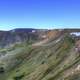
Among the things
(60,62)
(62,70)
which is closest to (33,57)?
(60,62)

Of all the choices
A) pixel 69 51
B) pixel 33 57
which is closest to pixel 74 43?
pixel 69 51

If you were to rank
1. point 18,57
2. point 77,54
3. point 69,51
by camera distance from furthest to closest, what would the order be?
point 18,57 → point 69,51 → point 77,54

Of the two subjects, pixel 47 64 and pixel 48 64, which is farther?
pixel 47 64

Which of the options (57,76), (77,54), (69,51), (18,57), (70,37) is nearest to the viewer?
(57,76)

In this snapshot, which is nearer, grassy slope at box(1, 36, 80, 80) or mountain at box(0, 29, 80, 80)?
mountain at box(0, 29, 80, 80)

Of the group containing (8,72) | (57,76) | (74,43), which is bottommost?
(8,72)

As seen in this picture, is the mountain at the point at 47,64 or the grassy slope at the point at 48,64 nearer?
the mountain at the point at 47,64

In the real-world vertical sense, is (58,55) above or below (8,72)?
above

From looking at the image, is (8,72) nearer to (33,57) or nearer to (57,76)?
(33,57)

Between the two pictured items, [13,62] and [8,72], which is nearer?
[8,72]

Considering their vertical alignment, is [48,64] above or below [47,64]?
above
